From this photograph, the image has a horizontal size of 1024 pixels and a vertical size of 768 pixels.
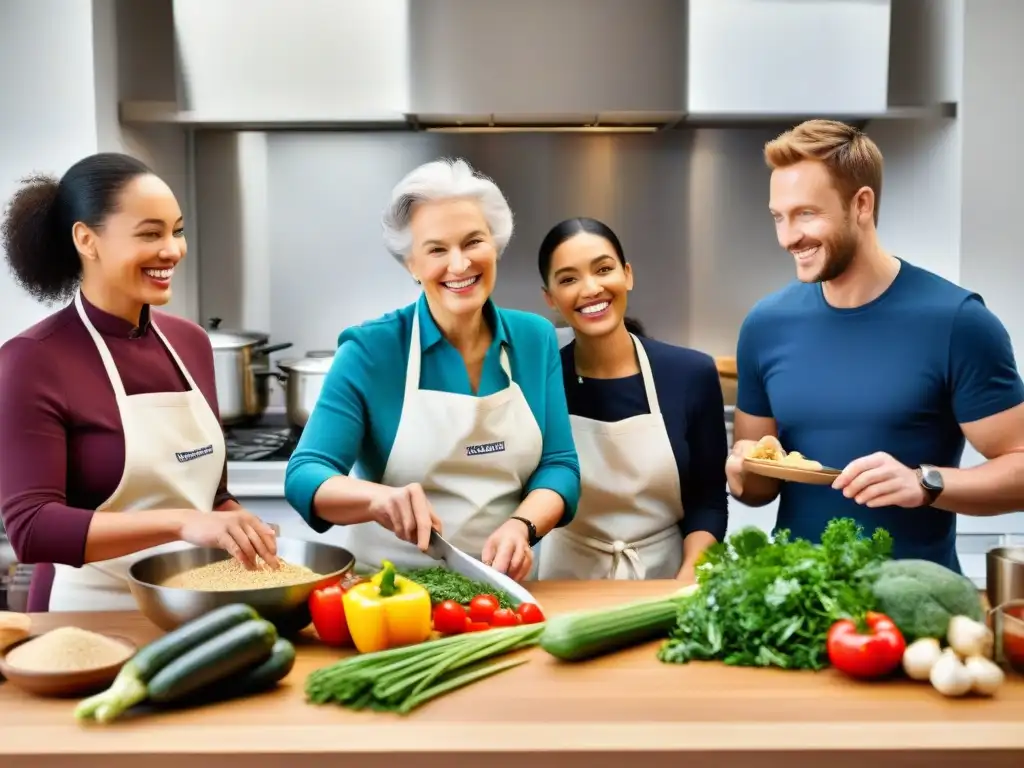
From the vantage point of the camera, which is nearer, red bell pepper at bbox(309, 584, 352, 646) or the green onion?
the green onion

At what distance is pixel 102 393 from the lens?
6.53 feet

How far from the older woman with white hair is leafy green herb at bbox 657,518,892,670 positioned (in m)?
0.48

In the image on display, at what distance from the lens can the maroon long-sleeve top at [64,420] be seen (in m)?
1.81

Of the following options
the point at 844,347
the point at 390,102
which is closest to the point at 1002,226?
the point at 844,347

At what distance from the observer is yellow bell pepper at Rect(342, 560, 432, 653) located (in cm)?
158

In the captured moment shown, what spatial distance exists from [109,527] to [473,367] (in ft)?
2.58

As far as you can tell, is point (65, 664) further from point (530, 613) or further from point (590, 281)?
point (590, 281)

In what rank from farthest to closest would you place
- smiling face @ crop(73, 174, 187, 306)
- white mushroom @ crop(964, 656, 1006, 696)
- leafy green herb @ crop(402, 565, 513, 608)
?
smiling face @ crop(73, 174, 187, 306) < leafy green herb @ crop(402, 565, 513, 608) < white mushroom @ crop(964, 656, 1006, 696)

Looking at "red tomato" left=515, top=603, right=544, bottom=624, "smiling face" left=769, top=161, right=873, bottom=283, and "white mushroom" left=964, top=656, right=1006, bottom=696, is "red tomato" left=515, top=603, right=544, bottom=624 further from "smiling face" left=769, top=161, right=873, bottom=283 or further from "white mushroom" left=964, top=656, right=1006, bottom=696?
"smiling face" left=769, top=161, right=873, bottom=283

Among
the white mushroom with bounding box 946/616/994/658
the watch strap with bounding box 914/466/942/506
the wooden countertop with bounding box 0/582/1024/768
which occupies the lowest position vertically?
the wooden countertop with bounding box 0/582/1024/768

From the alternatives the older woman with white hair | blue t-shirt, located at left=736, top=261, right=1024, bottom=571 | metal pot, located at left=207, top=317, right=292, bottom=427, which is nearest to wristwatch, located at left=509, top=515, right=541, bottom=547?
the older woman with white hair

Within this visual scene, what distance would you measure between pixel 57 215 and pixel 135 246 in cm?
20

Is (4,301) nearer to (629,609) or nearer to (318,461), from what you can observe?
(318,461)

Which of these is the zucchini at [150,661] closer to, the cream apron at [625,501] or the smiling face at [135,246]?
the smiling face at [135,246]
